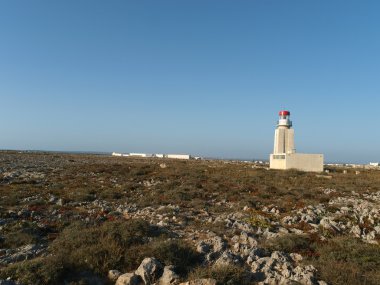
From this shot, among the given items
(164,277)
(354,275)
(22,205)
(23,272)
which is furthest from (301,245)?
(22,205)

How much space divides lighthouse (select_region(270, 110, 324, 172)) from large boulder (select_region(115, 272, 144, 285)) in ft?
143

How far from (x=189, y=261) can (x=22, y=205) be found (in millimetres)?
11756

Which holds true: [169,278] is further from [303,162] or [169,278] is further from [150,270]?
[303,162]

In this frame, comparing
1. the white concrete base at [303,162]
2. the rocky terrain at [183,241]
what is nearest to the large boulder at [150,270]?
the rocky terrain at [183,241]

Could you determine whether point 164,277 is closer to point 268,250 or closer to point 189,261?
point 189,261

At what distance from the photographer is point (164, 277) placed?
26.4 ft

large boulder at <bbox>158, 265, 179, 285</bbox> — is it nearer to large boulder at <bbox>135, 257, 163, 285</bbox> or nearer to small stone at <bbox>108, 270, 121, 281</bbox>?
large boulder at <bbox>135, 257, 163, 285</bbox>

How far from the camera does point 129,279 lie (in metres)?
7.84

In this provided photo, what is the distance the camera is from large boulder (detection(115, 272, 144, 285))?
782cm

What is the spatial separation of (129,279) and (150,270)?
62 centimetres

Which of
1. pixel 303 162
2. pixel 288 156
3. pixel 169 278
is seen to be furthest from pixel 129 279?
pixel 303 162

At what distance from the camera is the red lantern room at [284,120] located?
62.8m

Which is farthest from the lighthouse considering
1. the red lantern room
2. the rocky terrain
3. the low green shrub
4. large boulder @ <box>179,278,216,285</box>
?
large boulder @ <box>179,278,216,285</box>

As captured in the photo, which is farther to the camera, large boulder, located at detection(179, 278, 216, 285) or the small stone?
the small stone
